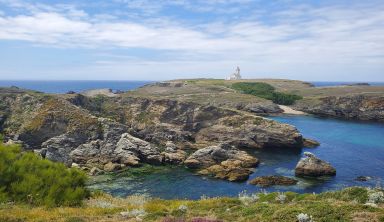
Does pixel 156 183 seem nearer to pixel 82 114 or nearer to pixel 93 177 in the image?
pixel 93 177

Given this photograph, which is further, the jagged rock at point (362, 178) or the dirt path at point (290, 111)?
the dirt path at point (290, 111)

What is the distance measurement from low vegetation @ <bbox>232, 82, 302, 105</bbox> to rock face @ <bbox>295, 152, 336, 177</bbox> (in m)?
96.1

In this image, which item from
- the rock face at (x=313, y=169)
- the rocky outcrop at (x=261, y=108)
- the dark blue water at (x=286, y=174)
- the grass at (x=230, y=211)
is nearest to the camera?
the grass at (x=230, y=211)

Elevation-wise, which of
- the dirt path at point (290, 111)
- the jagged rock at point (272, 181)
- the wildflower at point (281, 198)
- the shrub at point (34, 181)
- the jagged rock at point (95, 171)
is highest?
the shrub at point (34, 181)

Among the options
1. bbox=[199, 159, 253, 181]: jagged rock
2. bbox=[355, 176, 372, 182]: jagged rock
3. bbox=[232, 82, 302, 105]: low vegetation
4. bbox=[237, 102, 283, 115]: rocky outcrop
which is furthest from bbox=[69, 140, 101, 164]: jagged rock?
bbox=[232, 82, 302, 105]: low vegetation

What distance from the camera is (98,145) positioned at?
2689 inches

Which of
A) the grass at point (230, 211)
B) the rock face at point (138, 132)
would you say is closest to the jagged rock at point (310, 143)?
the rock face at point (138, 132)

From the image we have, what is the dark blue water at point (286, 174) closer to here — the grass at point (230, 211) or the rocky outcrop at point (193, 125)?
the rocky outcrop at point (193, 125)

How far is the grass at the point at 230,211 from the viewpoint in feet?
53.2

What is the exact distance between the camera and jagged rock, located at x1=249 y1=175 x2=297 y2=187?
170 ft

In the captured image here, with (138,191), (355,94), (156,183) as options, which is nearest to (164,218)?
(138,191)

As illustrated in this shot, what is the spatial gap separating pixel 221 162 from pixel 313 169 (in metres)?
14.3

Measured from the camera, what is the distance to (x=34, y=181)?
20391 mm

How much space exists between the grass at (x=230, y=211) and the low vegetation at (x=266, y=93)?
135 meters
